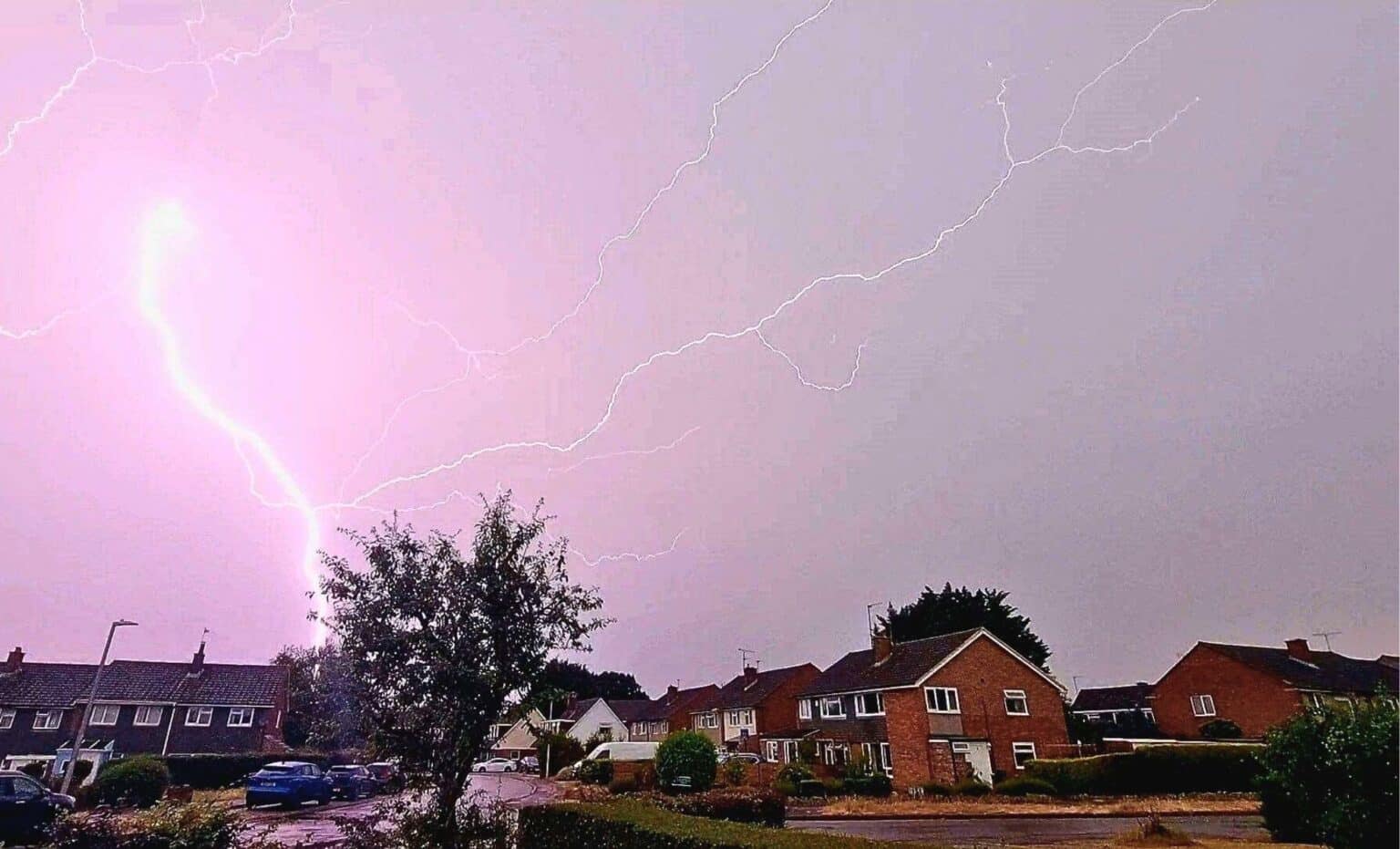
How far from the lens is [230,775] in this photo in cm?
3812

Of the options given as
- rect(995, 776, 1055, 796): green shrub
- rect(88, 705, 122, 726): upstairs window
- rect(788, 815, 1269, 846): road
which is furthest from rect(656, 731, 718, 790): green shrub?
rect(88, 705, 122, 726): upstairs window

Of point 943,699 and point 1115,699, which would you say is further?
point 1115,699

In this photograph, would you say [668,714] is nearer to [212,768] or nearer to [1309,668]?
[212,768]

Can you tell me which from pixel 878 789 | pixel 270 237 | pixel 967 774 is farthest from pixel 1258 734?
pixel 270 237

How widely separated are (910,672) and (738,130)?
2979cm

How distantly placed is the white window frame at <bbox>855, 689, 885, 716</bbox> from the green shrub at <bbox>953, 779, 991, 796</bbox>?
19.5 feet

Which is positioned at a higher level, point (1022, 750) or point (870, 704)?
point (870, 704)

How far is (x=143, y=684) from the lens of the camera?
43.9 metres

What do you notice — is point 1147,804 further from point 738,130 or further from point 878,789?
point 738,130

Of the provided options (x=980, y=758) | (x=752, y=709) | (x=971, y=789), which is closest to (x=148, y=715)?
(x=752, y=709)

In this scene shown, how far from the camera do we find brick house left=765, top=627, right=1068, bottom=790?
35250 mm

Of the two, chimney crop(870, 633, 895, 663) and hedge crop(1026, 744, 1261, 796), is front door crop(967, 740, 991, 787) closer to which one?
hedge crop(1026, 744, 1261, 796)

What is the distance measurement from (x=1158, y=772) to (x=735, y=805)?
2331cm

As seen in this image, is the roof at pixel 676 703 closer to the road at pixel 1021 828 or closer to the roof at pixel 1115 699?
the roof at pixel 1115 699
